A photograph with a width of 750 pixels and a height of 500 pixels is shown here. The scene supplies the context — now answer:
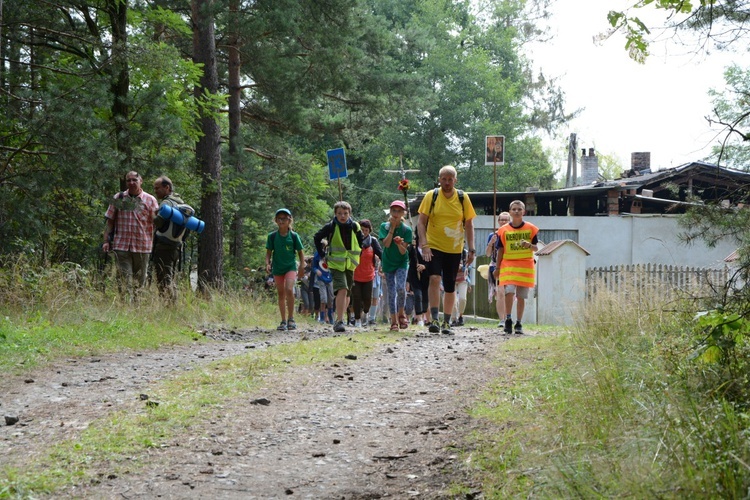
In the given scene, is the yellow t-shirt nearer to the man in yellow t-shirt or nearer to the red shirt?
the man in yellow t-shirt

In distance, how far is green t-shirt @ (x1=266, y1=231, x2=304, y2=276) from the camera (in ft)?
45.1

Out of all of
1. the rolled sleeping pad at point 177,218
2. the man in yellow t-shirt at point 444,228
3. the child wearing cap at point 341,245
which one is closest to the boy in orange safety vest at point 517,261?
the man in yellow t-shirt at point 444,228

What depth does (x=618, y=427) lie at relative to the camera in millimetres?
4645

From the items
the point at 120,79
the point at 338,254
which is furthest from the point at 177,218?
the point at 120,79

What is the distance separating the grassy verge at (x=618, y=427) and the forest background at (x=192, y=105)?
2.09 metres

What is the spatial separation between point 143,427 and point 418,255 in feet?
31.8

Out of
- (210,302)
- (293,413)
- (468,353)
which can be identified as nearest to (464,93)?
(210,302)

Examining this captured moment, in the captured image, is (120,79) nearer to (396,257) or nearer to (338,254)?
(338,254)

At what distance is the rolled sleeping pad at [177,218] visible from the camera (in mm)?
14469

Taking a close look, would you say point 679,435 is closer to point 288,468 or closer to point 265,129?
point 288,468

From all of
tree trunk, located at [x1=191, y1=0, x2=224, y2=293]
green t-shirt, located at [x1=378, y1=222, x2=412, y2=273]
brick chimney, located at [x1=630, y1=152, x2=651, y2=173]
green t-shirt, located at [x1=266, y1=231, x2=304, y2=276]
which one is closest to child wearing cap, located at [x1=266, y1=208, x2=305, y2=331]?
green t-shirt, located at [x1=266, y1=231, x2=304, y2=276]

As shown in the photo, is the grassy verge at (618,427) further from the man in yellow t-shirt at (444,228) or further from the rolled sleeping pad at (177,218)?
the rolled sleeping pad at (177,218)

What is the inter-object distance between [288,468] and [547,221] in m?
36.2

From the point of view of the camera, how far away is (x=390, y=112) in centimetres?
2858
